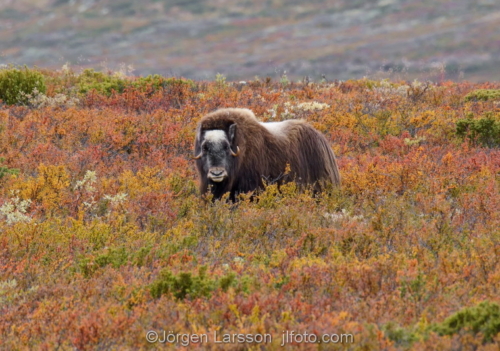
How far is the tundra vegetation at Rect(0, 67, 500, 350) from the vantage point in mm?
4945

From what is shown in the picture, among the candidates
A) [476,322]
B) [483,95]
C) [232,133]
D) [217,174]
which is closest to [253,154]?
[232,133]

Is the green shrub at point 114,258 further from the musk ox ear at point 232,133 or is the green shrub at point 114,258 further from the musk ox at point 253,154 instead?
the musk ox ear at point 232,133

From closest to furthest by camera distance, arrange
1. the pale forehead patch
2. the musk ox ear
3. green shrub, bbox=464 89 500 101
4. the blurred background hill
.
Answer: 1. the pale forehead patch
2. the musk ox ear
3. green shrub, bbox=464 89 500 101
4. the blurred background hill

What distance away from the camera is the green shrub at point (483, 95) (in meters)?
15.8

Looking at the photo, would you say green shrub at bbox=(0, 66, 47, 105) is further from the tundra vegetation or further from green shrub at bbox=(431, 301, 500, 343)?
green shrub at bbox=(431, 301, 500, 343)

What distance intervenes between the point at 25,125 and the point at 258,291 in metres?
8.60

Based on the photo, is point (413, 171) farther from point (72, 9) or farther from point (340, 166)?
point (72, 9)

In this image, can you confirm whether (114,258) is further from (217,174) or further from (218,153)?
(218,153)

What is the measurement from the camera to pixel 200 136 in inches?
380

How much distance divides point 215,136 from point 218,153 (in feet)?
0.88

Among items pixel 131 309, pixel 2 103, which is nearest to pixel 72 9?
pixel 2 103

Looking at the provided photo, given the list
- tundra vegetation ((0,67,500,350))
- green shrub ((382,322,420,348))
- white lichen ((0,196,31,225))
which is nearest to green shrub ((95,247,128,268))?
tundra vegetation ((0,67,500,350))

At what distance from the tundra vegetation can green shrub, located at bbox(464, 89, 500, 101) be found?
89.7 inches

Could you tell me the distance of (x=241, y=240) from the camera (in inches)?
285
